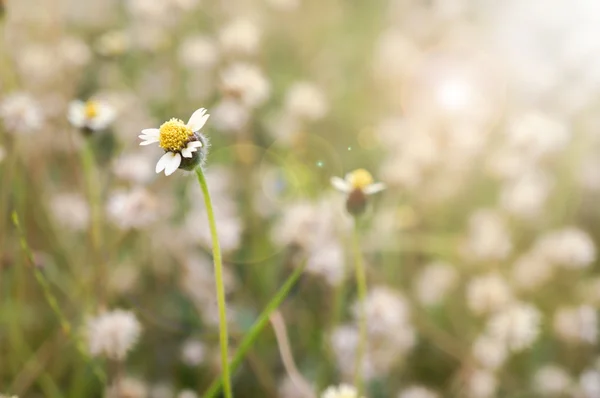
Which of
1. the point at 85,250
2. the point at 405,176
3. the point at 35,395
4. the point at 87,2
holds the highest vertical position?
the point at 87,2

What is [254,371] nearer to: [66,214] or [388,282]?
[388,282]

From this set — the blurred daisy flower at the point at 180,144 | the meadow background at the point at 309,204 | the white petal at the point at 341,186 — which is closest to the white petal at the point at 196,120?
the blurred daisy flower at the point at 180,144

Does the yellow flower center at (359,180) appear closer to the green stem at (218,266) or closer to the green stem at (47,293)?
the green stem at (218,266)

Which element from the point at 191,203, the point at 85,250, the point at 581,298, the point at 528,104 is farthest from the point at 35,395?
the point at 528,104

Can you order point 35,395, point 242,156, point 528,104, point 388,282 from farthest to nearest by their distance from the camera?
point 528,104
point 242,156
point 388,282
point 35,395

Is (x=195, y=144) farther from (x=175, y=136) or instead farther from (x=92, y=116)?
(x=92, y=116)

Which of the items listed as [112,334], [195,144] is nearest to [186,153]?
[195,144]

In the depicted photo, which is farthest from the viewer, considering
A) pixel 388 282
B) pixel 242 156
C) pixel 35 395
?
pixel 242 156
